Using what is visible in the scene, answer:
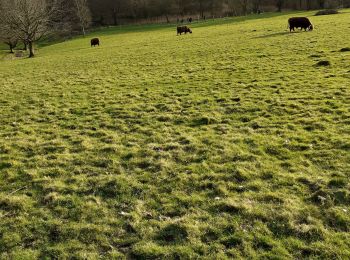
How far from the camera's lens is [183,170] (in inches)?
351

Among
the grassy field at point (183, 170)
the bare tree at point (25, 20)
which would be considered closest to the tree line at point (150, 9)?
the bare tree at point (25, 20)

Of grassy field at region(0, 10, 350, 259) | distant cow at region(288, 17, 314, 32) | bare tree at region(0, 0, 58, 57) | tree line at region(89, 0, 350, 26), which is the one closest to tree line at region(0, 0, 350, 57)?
tree line at region(89, 0, 350, 26)

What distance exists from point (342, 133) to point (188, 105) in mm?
5970

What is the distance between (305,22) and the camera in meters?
36.1

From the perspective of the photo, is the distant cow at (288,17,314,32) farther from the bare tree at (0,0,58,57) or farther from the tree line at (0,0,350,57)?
the tree line at (0,0,350,57)

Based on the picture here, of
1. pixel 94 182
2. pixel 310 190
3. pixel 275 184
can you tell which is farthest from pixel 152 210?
pixel 310 190

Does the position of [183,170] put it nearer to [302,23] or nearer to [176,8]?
[302,23]

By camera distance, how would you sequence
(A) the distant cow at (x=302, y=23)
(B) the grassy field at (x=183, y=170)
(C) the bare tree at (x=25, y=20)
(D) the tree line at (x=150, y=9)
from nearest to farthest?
(B) the grassy field at (x=183, y=170) → (A) the distant cow at (x=302, y=23) → (C) the bare tree at (x=25, y=20) → (D) the tree line at (x=150, y=9)

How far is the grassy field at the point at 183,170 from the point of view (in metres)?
6.36

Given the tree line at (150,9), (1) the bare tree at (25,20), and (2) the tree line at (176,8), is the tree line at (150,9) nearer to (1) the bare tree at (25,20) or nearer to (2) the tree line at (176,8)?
(2) the tree line at (176,8)

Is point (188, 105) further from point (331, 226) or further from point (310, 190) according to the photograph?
point (331, 226)

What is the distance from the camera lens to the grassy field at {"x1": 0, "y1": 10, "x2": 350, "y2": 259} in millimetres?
6359

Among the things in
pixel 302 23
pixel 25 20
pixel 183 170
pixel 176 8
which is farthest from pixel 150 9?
pixel 183 170

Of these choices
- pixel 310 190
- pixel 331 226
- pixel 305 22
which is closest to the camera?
pixel 331 226
